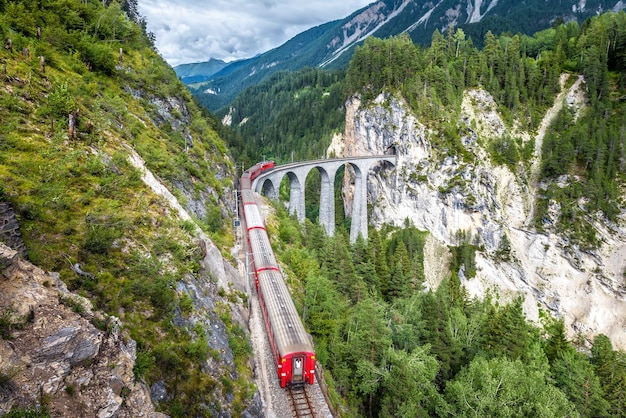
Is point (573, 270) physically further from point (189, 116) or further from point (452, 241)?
point (189, 116)

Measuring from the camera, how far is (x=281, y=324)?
20.5 metres

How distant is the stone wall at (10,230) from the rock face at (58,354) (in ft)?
4.99

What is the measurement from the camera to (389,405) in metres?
21.2

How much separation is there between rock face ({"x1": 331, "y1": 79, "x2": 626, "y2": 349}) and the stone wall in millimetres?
69137

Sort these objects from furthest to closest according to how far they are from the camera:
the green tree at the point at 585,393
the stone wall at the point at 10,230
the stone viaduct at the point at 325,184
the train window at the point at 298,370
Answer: the stone viaduct at the point at 325,184
the green tree at the point at 585,393
the train window at the point at 298,370
the stone wall at the point at 10,230

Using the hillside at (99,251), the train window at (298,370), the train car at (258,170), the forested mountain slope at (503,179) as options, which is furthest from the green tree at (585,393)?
the train car at (258,170)

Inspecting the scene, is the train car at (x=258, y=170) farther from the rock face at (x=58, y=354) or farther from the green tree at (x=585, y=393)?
the green tree at (x=585, y=393)

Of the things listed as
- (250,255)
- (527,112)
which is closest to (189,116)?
(250,255)

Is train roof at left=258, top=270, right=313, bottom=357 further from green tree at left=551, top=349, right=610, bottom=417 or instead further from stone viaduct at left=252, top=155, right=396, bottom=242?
green tree at left=551, top=349, right=610, bottom=417

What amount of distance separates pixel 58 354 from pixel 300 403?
1263 centimetres

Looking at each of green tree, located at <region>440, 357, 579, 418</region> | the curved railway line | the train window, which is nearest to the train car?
the train window

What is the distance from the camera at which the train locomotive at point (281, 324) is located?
18391mm

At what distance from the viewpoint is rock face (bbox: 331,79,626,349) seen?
2440 inches

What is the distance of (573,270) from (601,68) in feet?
139
